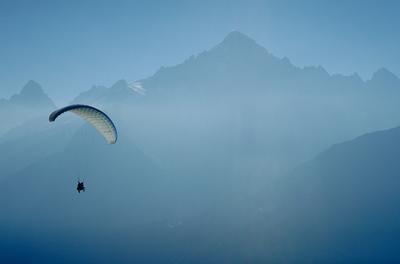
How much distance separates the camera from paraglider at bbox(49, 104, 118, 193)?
46688 millimetres

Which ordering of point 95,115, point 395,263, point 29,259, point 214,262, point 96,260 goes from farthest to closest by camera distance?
point 29,259, point 96,260, point 214,262, point 395,263, point 95,115

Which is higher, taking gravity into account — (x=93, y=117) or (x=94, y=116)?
(x=93, y=117)

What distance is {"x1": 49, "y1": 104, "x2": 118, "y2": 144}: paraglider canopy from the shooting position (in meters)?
46.7

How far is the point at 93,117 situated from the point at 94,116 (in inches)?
19.8

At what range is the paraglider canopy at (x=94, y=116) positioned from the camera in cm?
4666

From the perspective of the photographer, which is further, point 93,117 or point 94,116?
point 93,117

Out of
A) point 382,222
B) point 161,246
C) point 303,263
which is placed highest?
point 382,222

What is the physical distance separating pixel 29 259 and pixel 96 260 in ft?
117

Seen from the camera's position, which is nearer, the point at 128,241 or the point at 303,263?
the point at 303,263

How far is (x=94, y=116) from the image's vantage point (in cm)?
4997

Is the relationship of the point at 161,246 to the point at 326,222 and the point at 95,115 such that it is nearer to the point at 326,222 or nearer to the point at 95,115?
the point at 326,222

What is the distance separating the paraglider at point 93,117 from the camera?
4669 cm

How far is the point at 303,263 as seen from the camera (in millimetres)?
151250

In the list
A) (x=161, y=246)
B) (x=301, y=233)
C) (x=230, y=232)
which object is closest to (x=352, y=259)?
(x=301, y=233)
